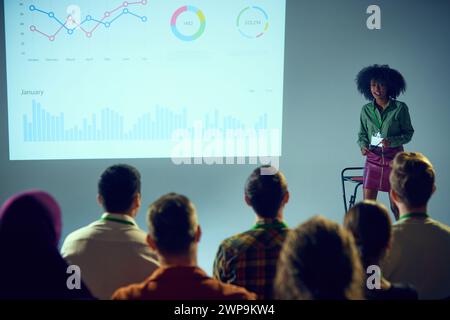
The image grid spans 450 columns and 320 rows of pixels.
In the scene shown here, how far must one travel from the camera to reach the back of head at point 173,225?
1528mm

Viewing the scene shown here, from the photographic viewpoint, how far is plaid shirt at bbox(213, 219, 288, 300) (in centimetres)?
173

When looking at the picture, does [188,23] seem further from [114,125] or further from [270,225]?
[270,225]

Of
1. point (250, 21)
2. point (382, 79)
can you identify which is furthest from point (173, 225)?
point (382, 79)

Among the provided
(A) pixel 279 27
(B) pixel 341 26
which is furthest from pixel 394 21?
(A) pixel 279 27

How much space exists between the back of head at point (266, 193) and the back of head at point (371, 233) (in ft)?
1.15

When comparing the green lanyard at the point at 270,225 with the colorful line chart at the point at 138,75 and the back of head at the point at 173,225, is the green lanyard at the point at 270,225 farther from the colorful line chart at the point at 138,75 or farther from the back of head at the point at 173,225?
the colorful line chart at the point at 138,75

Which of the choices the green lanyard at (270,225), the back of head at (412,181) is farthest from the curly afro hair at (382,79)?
the green lanyard at (270,225)

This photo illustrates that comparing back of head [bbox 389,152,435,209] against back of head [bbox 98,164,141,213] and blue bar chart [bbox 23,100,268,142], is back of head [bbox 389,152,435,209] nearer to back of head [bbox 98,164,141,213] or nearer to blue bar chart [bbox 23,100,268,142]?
back of head [bbox 98,164,141,213]

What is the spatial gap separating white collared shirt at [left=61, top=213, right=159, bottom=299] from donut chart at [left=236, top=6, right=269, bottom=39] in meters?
2.28

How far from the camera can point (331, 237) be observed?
4.19 feet

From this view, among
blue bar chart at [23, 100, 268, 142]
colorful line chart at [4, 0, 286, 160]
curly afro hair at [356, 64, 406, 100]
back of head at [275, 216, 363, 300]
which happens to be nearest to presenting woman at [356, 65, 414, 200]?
curly afro hair at [356, 64, 406, 100]

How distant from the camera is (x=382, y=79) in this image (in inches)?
146
